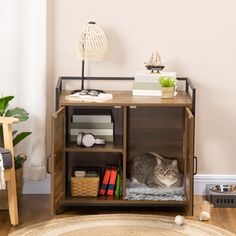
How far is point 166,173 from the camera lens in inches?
151

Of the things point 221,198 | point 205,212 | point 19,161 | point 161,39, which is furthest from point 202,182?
point 19,161

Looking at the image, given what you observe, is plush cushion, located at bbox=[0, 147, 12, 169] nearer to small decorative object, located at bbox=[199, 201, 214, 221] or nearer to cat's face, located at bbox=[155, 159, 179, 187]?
cat's face, located at bbox=[155, 159, 179, 187]

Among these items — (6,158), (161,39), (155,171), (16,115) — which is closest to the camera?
(6,158)

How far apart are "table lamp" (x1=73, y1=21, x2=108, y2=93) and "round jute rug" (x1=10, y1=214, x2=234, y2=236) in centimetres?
94

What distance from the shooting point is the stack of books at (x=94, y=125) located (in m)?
3.85

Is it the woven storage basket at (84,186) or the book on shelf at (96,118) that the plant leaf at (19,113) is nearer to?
the book on shelf at (96,118)

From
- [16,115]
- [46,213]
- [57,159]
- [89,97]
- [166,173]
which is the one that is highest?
[89,97]

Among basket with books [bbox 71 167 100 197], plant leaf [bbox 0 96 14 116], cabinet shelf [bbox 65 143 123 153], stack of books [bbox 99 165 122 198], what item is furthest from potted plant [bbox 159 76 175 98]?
plant leaf [bbox 0 96 14 116]

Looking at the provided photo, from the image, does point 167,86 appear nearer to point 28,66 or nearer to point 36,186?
point 28,66

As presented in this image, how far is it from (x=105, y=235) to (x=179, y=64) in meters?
1.23

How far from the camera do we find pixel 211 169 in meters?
4.16

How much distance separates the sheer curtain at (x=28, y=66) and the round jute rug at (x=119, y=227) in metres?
0.57

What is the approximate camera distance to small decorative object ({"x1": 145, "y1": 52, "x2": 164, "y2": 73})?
388cm

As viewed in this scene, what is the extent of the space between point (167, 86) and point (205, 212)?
73cm
